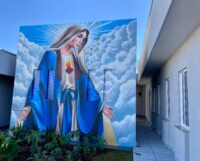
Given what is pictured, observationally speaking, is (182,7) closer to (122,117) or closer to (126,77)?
(126,77)

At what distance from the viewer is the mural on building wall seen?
7.61 meters

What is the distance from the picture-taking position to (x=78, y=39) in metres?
8.38

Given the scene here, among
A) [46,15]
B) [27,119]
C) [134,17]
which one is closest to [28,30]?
[46,15]

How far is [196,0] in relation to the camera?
3076 mm

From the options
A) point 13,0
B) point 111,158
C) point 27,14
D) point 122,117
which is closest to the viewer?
point 111,158

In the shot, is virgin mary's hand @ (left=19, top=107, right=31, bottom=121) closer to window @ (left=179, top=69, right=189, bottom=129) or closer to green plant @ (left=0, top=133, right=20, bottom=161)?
green plant @ (left=0, top=133, right=20, bottom=161)

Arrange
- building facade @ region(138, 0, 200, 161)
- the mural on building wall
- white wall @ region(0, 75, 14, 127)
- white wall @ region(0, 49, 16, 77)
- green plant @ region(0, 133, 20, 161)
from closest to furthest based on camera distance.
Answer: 1. building facade @ region(138, 0, 200, 161)
2. green plant @ region(0, 133, 20, 161)
3. the mural on building wall
4. white wall @ region(0, 49, 16, 77)
5. white wall @ region(0, 75, 14, 127)

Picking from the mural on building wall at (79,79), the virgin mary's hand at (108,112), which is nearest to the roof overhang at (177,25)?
the mural on building wall at (79,79)

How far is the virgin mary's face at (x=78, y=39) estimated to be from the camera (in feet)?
27.3

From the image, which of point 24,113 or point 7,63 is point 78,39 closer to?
point 24,113

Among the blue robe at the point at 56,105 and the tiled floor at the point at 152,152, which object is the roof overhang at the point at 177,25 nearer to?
the blue robe at the point at 56,105

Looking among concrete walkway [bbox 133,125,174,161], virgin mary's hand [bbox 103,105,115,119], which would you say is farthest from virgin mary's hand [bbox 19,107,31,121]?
concrete walkway [bbox 133,125,174,161]

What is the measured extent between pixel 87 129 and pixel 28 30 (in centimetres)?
514

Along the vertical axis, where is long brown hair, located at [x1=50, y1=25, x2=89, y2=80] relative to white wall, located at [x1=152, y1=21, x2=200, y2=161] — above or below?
above
